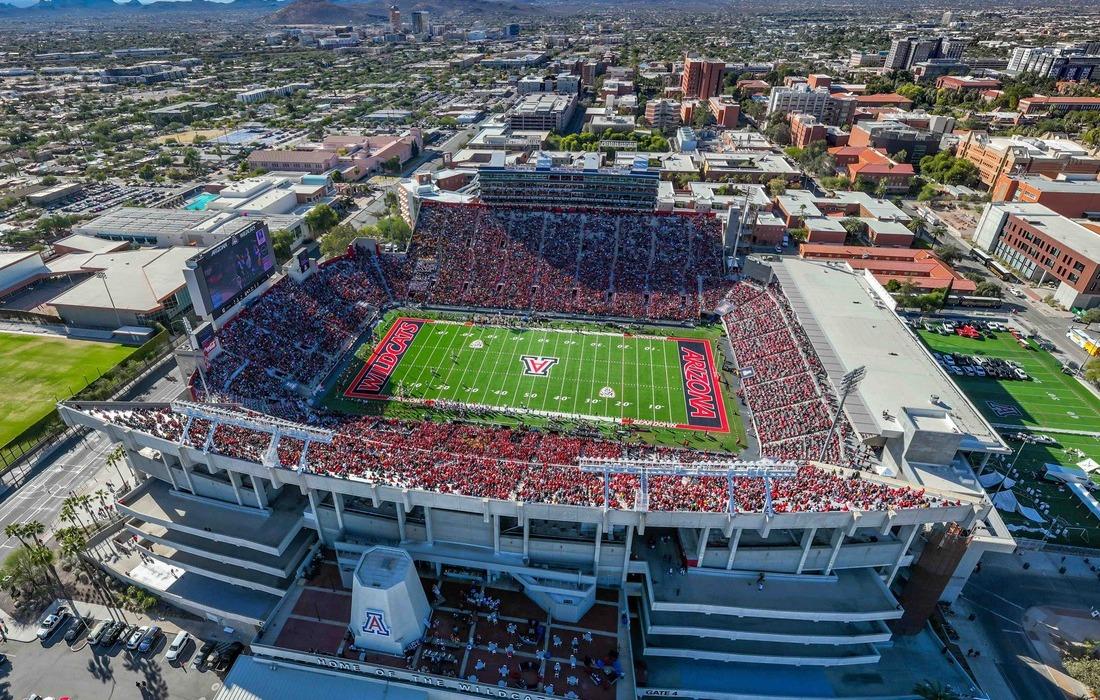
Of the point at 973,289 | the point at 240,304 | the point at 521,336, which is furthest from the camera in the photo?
the point at 973,289

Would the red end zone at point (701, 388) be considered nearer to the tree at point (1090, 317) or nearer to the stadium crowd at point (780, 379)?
the stadium crowd at point (780, 379)

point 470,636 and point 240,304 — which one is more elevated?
point 240,304

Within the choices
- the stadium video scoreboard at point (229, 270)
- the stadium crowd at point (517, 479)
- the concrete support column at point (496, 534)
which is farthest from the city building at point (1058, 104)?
the concrete support column at point (496, 534)

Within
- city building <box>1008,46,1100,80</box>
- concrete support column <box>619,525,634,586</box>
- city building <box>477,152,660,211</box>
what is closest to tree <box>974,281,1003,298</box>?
city building <box>477,152,660,211</box>

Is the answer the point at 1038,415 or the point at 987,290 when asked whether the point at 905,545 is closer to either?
the point at 1038,415

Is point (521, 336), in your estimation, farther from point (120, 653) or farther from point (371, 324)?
point (120, 653)

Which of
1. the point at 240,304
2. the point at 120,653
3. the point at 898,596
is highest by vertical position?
the point at 240,304

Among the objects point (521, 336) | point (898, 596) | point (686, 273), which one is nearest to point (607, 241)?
point (686, 273)
